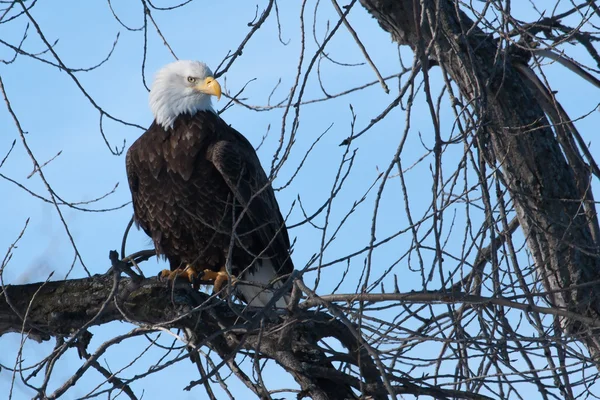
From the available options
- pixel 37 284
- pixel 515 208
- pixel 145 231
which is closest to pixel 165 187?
pixel 145 231

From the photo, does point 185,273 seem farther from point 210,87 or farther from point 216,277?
point 210,87

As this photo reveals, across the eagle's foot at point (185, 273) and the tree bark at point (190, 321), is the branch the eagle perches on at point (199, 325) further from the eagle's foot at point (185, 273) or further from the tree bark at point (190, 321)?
the eagle's foot at point (185, 273)

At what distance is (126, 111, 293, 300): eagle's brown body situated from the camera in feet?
16.4

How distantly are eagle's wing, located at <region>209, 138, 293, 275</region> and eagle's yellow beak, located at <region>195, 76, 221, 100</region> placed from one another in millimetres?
294

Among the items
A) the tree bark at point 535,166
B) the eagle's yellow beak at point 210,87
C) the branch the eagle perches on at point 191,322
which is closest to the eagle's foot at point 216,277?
the branch the eagle perches on at point 191,322

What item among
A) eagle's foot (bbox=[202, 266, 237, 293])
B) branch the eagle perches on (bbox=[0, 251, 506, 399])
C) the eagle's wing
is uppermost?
the eagle's wing

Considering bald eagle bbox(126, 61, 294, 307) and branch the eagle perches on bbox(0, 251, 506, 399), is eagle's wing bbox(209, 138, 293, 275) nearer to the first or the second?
bald eagle bbox(126, 61, 294, 307)

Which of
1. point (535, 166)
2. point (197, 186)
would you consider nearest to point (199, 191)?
point (197, 186)

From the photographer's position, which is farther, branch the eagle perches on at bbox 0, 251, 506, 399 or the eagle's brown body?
the eagle's brown body

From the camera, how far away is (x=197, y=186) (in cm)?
499

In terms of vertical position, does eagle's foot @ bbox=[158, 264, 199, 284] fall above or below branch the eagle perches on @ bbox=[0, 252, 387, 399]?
above

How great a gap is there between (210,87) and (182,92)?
25 cm

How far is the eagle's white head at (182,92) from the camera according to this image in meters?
→ 5.32

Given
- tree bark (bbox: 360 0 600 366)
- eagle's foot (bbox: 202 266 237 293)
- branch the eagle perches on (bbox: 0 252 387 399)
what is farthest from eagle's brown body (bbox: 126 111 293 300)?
tree bark (bbox: 360 0 600 366)
